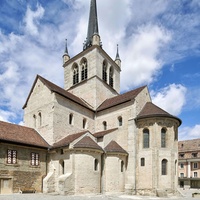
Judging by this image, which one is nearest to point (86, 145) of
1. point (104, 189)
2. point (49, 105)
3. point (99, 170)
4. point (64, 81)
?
point (99, 170)

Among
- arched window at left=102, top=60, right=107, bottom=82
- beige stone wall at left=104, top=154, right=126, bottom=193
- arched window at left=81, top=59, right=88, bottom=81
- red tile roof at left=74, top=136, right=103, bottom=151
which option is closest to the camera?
red tile roof at left=74, top=136, right=103, bottom=151

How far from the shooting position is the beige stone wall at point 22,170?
21.2m

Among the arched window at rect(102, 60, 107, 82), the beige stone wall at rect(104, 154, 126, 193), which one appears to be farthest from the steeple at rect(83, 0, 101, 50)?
the beige stone wall at rect(104, 154, 126, 193)

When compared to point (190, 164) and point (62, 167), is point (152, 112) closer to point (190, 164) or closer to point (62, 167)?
point (62, 167)

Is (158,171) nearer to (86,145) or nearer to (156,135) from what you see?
(156,135)

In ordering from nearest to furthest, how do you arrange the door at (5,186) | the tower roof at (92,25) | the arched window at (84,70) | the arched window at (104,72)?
the door at (5,186)
the arched window at (84,70)
the arched window at (104,72)
the tower roof at (92,25)

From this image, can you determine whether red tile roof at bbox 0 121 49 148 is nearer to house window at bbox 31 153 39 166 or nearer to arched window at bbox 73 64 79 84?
house window at bbox 31 153 39 166

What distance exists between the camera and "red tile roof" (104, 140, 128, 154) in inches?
980

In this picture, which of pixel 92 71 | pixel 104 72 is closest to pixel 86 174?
pixel 92 71

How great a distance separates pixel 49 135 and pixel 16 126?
365 cm

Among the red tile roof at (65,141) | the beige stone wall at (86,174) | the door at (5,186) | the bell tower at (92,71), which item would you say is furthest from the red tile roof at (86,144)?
the bell tower at (92,71)

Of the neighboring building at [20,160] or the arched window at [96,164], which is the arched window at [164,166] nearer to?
the arched window at [96,164]

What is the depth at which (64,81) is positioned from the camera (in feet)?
129

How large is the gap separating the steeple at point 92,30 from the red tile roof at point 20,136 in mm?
17747
